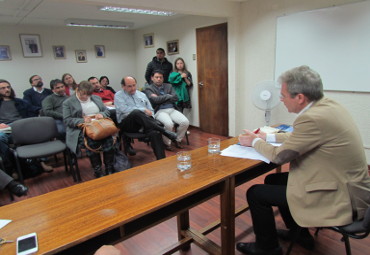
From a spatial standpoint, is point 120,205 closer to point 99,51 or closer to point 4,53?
point 4,53

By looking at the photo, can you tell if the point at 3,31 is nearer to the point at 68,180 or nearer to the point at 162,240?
the point at 68,180

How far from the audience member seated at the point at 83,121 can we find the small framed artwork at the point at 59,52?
136 inches

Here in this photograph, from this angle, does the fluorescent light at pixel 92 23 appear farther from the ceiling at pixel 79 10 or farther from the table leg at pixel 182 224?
the table leg at pixel 182 224

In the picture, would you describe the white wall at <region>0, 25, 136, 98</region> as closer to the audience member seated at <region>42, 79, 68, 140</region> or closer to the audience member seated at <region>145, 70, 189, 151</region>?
the audience member seated at <region>42, 79, 68, 140</region>

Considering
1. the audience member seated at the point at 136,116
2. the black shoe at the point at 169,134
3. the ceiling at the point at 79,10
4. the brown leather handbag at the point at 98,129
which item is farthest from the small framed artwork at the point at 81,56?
the black shoe at the point at 169,134

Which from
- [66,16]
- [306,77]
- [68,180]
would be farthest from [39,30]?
[306,77]

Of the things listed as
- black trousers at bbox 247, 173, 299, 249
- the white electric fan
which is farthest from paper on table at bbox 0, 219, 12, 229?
the white electric fan

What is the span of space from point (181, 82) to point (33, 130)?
291cm

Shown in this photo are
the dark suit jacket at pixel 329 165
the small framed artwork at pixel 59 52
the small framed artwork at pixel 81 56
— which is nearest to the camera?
the dark suit jacket at pixel 329 165

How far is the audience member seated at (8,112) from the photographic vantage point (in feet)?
10.4

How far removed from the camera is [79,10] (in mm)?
4465

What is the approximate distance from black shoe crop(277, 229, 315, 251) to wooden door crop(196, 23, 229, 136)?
2.92 m

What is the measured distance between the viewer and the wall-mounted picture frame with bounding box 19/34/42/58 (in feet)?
18.2

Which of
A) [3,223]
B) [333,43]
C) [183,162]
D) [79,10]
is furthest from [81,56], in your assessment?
[3,223]
